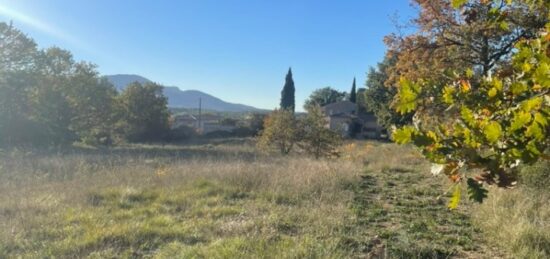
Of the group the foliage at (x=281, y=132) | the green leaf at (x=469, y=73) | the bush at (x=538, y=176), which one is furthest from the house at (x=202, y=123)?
the green leaf at (x=469, y=73)

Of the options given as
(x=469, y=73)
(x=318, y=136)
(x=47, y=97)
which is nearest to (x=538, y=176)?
(x=469, y=73)

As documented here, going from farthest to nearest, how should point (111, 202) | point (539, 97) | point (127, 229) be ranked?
point (111, 202) → point (127, 229) → point (539, 97)

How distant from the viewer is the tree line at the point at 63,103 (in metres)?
26.7

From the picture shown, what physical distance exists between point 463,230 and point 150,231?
4419mm

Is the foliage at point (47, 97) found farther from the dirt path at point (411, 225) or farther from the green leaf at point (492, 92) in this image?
the green leaf at point (492, 92)

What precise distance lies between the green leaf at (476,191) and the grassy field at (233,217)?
2.87m

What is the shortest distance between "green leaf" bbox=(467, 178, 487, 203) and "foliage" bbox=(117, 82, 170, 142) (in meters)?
41.2

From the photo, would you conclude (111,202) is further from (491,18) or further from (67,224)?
(491,18)

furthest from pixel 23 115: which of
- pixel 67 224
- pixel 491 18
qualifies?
pixel 491 18

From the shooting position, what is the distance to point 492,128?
54.6 inches

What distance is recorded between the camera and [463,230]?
577 cm

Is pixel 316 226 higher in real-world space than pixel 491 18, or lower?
lower

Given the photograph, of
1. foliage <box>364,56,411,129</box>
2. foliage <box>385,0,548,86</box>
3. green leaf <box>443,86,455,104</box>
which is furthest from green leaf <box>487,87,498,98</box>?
foliage <box>364,56,411,129</box>

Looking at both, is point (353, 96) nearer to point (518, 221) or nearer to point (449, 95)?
point (518, 221)
